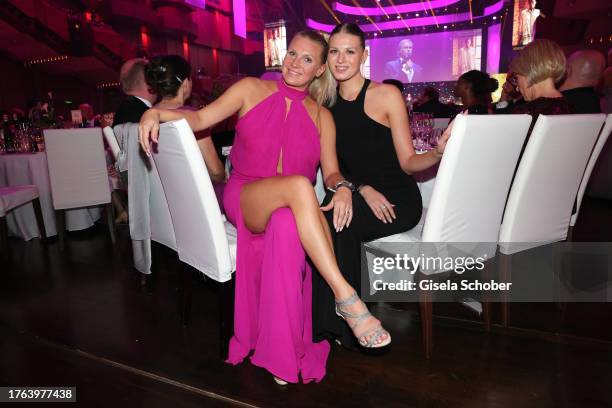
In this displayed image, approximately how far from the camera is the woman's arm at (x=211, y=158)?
221 cm

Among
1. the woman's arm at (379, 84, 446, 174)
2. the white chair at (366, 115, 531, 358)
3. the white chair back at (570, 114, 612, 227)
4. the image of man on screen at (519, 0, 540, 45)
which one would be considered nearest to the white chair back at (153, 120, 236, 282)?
the white chair at (366, 115, 531, 358)

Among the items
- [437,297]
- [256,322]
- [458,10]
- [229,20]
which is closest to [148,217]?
[256,322]

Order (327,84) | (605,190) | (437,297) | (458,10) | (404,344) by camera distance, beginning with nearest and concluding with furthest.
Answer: (404,344) < (327,84) < (437,297) < (605,190) < (458,10)

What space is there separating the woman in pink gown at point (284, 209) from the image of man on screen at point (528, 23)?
9.27 metres

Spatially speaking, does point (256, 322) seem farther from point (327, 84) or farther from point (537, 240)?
point (537, 240)

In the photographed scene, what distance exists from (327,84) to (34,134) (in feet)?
11.8

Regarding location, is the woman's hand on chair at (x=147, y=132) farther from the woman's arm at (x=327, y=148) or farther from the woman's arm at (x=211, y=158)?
the woman's arm at (x=327, y=148)

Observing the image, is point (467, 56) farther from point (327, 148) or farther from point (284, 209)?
point (284, 209)

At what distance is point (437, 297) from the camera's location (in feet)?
8.64

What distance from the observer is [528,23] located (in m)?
9.59

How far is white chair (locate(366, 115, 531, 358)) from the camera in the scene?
168 centimetres

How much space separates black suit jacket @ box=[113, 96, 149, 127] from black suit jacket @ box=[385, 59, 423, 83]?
11303mm

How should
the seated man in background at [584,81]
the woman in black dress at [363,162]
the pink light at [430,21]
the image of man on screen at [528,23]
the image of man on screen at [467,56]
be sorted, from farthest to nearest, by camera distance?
the image of man on screen at [467,56]
the pink light at [430,21]
the image of man on screen at [528,23]
the seated man in background at [584,81]
the woman in black dress at [363,162]

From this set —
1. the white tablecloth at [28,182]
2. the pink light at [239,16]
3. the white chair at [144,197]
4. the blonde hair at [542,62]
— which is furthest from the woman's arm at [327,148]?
the pink light at [239,16]
